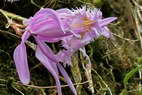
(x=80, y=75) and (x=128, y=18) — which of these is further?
(x=128, y=18)

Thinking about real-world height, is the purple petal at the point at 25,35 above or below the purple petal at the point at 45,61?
above

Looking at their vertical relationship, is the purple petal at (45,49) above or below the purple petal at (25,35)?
below

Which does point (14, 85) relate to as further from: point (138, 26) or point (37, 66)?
point (138, 26)

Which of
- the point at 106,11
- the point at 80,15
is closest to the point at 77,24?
the point at 80,15

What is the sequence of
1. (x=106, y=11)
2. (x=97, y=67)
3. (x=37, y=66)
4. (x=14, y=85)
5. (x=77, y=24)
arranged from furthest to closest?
(x=106, y=11) → (x=97, y=67) → (x=37, y=66) → (x=14, y=85) → (x=77, y=24)

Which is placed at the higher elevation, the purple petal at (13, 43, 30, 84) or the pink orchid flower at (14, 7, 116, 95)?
the pink orchid flower at (14, 7, 116, 95)

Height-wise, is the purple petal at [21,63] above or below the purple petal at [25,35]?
below

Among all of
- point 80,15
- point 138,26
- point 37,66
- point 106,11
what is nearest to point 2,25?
point 37,66

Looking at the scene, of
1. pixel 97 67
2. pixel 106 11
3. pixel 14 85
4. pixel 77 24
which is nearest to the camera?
pixel 77 24

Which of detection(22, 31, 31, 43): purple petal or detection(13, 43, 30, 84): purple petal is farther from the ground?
detection(22, 31, 31, 43): purple petal

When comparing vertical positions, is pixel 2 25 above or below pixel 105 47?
above
